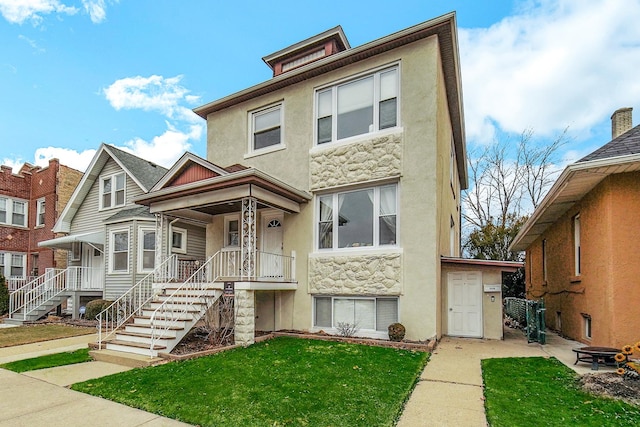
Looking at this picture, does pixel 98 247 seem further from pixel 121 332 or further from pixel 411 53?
pixel 411 53

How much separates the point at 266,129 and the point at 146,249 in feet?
Answer: 24.6

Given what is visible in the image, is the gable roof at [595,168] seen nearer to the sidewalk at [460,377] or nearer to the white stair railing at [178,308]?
the sidewalk at [460,377]

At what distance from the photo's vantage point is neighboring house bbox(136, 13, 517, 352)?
952 cm

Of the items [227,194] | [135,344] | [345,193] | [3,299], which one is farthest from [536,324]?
[3,299]

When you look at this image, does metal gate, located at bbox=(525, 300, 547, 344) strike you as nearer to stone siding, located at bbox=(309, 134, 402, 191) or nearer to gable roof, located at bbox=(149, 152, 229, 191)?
stone siding, located at bbox=(309, 134, 402, 191)

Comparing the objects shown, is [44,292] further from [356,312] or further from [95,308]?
[356,312]

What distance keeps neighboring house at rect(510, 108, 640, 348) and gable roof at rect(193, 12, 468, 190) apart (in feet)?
14.7

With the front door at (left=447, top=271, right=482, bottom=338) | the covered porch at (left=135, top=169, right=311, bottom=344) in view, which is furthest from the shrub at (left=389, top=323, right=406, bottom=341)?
the covered porch at (left=135, top=169, right=311, bottom=344)

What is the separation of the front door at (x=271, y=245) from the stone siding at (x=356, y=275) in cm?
121

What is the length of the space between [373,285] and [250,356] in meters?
3.63

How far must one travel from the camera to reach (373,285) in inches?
386

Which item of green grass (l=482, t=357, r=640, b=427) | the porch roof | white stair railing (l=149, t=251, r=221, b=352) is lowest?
green grass (l=482, t=357, r=640, b=427)

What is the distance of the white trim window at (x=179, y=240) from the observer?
15492 millimetres

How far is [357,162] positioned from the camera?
10.4 metres
